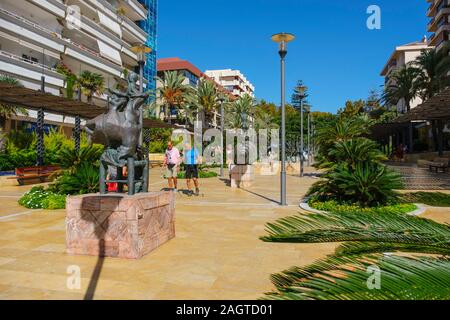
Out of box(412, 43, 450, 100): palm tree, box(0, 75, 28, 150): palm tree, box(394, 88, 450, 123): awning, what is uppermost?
box(412, 43, 450, 100): palm tree

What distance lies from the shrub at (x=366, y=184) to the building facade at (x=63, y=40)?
86.1 ft

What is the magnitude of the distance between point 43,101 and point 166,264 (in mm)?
15359

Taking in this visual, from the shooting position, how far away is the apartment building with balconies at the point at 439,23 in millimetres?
54312

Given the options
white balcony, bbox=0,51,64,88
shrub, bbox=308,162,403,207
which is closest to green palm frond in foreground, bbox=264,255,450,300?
shrub, bbox=308,162,403,207

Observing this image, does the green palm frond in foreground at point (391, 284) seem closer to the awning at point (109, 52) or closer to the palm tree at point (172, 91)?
the awning at point (109, 52)

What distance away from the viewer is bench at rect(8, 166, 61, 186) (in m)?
15.5

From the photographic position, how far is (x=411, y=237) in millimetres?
2863

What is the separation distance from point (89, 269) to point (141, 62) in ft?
31.2

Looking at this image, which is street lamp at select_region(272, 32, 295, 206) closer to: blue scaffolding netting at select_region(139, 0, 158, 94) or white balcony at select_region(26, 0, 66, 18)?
white balcony at select_region(26, 0, 66, 18)

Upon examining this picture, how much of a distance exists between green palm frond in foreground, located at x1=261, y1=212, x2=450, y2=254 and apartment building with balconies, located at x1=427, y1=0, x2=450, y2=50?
60115 mm
